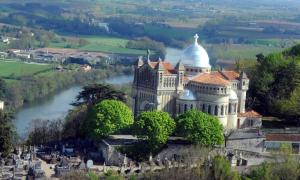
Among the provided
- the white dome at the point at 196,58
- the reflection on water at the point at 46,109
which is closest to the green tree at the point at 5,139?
the white dome at the point at 196,58

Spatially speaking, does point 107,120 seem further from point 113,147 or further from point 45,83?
point 45,83

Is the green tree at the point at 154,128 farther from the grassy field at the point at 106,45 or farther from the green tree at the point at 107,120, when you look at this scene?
the grassy field at the point at 106,45

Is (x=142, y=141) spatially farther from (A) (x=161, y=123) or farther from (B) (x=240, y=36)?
(B) (x=240, y=36)

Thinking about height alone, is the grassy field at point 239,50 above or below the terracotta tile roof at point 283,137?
below

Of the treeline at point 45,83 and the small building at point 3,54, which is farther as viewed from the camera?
the small building at point 3,54

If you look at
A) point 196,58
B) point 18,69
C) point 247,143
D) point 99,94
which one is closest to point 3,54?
point 18,69

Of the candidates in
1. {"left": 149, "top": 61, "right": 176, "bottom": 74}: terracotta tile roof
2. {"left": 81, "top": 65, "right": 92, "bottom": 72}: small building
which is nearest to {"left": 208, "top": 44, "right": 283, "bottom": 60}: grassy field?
{"left": 81, "top": 65, "right": 92, "bottom": 72}: small building

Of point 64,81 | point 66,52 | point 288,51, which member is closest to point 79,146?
point 288,51
